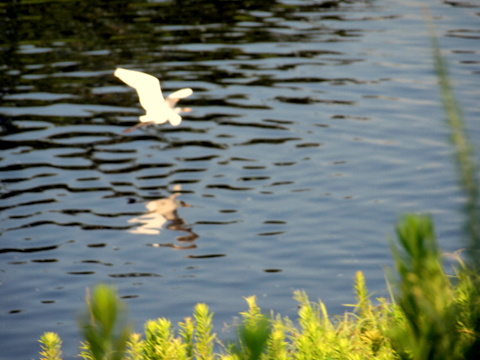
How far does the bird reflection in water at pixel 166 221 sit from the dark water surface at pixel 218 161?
2 centimetres

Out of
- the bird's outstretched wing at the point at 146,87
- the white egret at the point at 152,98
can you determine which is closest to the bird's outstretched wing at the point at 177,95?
the white egret at the point at 152,98

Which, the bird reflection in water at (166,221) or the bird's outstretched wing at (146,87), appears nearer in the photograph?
the bird reflection in water at (166,221)

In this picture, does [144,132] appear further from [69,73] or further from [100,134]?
[69,73]

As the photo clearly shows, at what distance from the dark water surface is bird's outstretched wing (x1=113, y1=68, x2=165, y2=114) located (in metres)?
1.01

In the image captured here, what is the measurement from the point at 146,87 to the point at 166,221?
5.41 ft

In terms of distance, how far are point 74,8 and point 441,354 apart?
57.7 feet

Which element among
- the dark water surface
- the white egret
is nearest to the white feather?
the white egret

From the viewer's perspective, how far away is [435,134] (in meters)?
10.6

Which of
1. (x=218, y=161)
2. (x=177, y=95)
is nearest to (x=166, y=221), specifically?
(x=177, y=95)

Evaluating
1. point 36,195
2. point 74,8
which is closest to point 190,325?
point 36,195

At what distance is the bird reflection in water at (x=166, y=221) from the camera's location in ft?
26.5

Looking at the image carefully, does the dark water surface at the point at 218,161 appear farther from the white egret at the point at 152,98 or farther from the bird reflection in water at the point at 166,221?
the white egret at the point at 152,98

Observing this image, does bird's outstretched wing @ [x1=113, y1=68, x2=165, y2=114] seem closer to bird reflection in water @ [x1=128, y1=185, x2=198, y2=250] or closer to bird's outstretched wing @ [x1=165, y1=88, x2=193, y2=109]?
bird's outstretched wing @ [x1=165, y1=88, x2=193, y2=109]

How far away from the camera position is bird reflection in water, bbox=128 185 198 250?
318 inches
